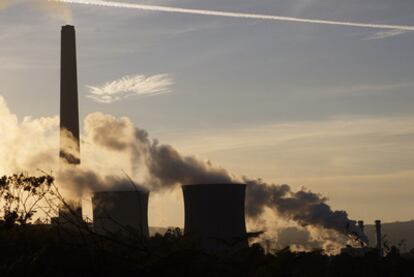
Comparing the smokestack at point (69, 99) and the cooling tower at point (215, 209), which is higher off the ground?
the smokestack at point (69, 99)

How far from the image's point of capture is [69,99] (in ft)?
209

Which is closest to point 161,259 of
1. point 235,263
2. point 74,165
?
point 235,263

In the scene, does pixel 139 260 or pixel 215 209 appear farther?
pixel 215 209

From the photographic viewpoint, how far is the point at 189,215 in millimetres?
45938

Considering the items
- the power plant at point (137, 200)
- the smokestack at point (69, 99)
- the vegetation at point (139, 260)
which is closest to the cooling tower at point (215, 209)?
the power plant at point (137, 200)

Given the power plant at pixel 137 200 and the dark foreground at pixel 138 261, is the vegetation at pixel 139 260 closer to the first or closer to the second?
the dark foreground at pixel 138 261

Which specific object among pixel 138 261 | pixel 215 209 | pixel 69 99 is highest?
pixel 69 99

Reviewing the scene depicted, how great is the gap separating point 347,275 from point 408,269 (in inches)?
239

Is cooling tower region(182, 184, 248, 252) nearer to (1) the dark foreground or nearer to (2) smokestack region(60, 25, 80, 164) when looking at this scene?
(2) smokestack region(60, 25, 80, 164)

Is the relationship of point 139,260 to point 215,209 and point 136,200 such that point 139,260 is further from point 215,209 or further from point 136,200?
point 136,200

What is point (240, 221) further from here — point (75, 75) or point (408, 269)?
point (408, 269)

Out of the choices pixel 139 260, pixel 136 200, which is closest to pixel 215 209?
pixel 136 200

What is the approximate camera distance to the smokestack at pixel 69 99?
2500 inches

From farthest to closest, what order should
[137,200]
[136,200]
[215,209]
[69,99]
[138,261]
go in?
[69,99], [136,200], [137,200], [215,209], [138,261]
